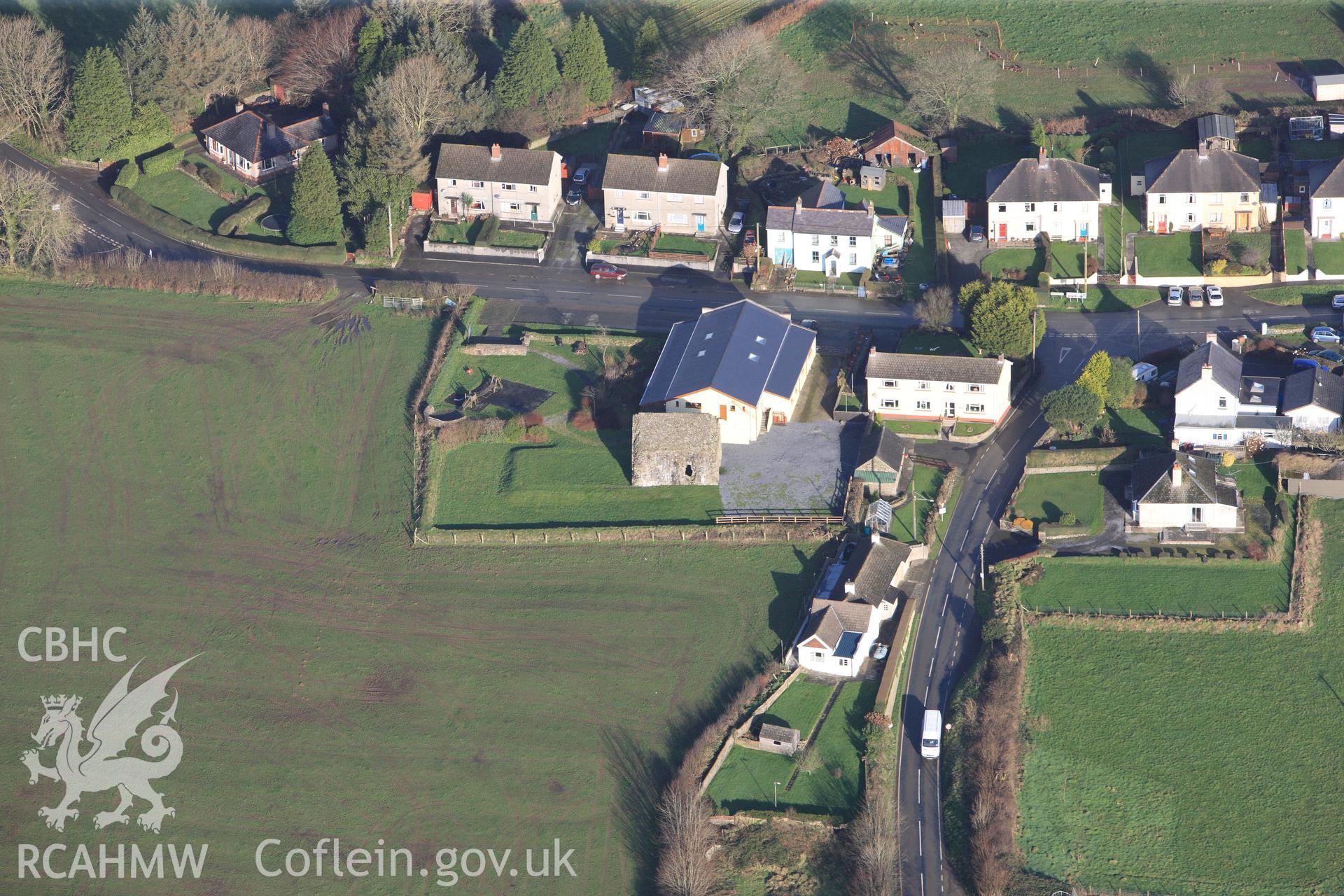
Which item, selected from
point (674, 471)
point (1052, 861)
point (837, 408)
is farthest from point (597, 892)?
point (837, 408)

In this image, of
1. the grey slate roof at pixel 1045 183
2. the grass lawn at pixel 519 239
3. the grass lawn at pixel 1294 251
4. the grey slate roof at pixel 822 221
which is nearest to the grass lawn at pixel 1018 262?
the grey slate roof at pixel 1045 183

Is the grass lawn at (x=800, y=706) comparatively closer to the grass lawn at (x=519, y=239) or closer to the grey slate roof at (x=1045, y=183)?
the grey slate roof at (x=1045, y=183)

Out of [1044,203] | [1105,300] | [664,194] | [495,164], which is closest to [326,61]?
[495,164]

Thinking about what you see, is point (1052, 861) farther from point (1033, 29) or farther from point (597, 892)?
point (1033, 29)

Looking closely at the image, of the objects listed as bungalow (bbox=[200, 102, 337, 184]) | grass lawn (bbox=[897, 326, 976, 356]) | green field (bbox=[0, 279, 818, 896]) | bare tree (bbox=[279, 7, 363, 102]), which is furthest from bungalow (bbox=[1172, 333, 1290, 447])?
bare tree (bbox=[279, 7, 363, 102])

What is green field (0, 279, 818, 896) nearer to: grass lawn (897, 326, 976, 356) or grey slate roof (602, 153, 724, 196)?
grey slate roof (602, 153, 724, 196)

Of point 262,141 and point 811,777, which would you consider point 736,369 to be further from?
point 262,141

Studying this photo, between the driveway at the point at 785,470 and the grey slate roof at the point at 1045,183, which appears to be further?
the grey slate roof at the point at 1045,183
